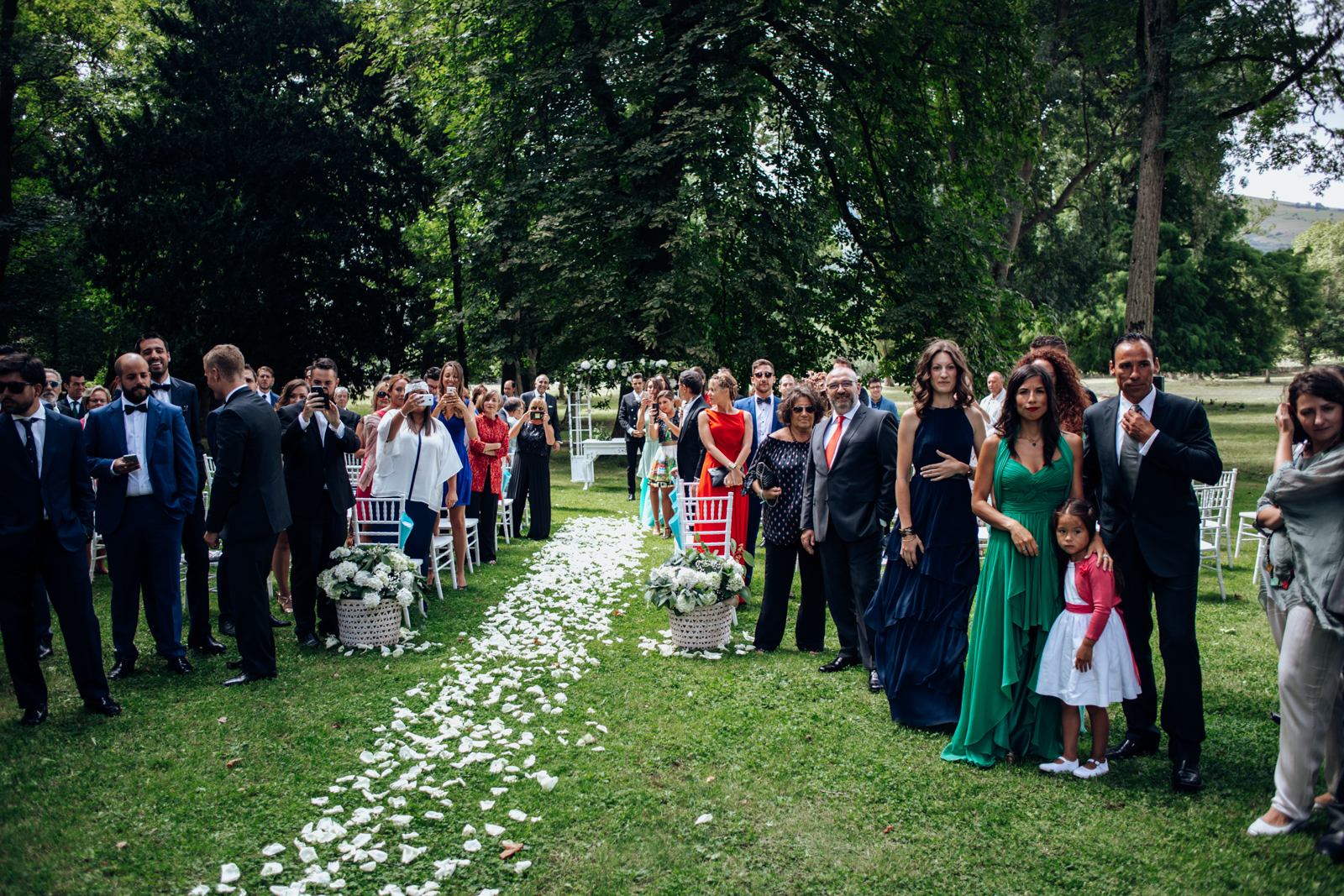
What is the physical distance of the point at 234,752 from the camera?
484 cm

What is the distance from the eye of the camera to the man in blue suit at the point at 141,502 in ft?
19.5

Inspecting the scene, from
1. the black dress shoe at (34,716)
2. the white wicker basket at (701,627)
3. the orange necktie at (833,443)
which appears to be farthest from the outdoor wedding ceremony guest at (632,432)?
the black dress shoe at (34,716)

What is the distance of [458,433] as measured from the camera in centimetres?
930

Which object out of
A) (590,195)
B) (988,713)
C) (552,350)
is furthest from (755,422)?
(552,350)

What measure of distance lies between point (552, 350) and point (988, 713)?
1556 centimetres

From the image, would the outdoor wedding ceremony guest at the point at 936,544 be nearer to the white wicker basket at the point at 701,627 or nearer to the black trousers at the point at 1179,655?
the black trousers at the point at 1179,655

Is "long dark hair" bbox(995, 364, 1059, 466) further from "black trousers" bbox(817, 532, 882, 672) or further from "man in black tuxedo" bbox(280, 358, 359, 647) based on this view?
"man in black tuxedo" bbox(280, 358, 359, 647)

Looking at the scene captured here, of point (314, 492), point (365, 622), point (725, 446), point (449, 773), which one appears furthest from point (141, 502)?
point (725, 446)

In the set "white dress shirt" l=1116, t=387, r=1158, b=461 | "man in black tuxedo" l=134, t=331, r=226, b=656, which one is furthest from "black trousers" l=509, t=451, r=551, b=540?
"white dress shirt" l=1116, t=387, r=1158, b=461

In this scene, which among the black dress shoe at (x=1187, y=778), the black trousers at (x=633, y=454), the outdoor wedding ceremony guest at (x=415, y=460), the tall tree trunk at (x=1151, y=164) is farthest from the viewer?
the black trousers at (x=633, y=454)

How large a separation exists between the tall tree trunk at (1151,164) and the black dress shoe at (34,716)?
56.3 ft

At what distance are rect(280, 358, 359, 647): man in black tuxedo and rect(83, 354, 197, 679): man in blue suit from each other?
2.45 feet

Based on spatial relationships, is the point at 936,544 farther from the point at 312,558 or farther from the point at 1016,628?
the point at 312,558

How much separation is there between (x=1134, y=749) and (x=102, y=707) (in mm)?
6026
